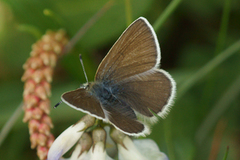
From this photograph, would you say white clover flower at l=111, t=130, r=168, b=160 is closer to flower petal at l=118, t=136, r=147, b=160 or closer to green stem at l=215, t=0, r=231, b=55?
flower petal at l=118, t=136, r=147, b=160

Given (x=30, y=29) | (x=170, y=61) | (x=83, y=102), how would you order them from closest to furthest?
(x=83, y=102), (x=30, y=29), (x=170, y=61)

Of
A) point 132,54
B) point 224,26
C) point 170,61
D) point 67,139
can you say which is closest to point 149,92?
point 132,54

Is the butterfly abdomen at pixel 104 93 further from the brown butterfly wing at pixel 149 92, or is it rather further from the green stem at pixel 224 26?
the green stem at pixel 224 26

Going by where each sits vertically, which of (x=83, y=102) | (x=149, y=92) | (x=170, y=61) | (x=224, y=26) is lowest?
(x=170, y=61)

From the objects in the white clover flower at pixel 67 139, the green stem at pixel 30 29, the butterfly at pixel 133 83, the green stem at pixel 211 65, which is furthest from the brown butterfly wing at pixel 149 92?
the green stem at pixel 30 29

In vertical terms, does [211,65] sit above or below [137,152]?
below

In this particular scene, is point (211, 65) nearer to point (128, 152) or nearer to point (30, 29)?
point (128, 152)

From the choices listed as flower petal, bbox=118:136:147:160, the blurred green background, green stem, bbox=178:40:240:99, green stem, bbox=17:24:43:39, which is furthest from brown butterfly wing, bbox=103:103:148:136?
green stem, bbox=17:24:43:39
